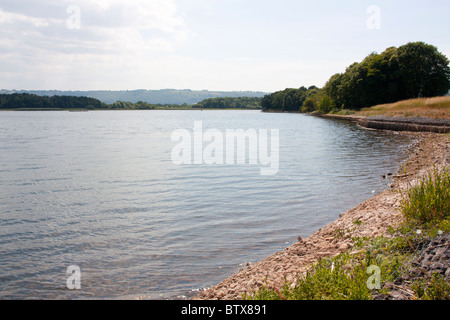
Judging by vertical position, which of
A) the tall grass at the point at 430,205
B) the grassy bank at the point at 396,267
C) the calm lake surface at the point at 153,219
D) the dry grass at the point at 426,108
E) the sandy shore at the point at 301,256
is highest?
the dry grass at the point at 426,108

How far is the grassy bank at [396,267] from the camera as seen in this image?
4.95 meters

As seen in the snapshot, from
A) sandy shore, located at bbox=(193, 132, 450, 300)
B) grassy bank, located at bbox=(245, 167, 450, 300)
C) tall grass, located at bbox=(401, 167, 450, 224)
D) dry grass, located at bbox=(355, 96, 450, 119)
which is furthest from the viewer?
dry grass, located at bbox=(355, 96, 450, 119)

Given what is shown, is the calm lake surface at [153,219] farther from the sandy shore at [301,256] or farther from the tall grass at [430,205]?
the tall grass at [430,205]

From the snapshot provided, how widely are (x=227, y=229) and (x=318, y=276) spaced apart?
5730mm

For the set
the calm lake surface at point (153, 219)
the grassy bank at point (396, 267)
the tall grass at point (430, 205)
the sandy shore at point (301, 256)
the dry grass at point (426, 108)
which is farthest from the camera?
the dry grass at point (426, 108)

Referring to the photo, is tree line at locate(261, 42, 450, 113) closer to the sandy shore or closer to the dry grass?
the dry grass

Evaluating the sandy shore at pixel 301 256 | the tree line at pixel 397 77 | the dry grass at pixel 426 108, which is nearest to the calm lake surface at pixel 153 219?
the sandy shore at pixel 301 256

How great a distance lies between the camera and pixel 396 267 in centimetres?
552

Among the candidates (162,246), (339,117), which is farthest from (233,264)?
(339,117)

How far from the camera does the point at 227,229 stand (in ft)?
37.0

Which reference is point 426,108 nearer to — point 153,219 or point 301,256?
point 153,219

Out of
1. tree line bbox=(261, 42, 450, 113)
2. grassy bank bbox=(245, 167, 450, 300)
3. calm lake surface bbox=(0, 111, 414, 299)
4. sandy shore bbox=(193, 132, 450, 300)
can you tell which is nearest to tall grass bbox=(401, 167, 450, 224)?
grassy bank bbox=(245, 167, 450, 300)

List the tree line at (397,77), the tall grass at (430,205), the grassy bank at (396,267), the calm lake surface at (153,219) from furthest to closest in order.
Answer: the tree line at (397,77) → the calm lake surface at (153,219) → the tall grass at (430,205) → the grassy bank at (396,267)

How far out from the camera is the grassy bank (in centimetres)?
495
